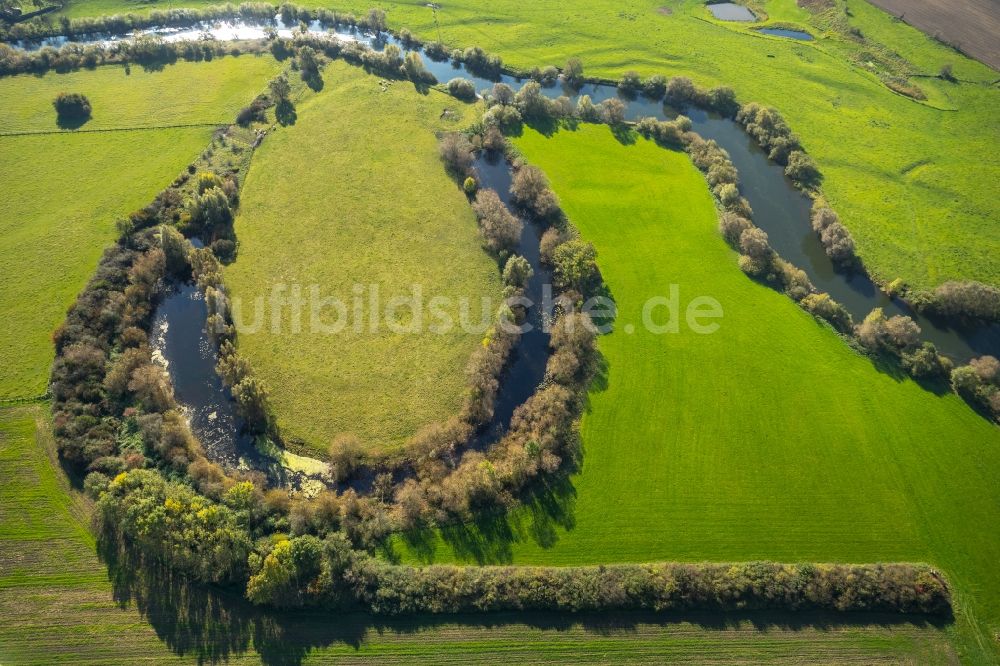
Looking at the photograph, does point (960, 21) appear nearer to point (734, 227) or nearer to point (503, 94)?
point (734, 227)

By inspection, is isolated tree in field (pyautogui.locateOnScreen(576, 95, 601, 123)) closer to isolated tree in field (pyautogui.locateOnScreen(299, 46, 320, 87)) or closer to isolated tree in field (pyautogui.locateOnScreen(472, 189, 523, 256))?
A: isolated tree in field (pyautogui.locateOnScreen(472, 189, 523, 256))

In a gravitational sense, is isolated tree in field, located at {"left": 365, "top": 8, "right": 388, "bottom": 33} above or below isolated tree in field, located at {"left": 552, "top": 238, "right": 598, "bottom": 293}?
above

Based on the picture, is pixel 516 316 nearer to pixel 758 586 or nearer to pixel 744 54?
pixel 758 586

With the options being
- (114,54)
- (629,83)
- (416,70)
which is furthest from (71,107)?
(629,83)

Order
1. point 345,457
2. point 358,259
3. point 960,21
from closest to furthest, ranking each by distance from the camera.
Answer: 1. point 345,457
2. point 358,259
3. point 960,21

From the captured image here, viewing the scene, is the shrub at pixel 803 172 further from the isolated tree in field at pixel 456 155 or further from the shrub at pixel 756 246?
the isolated tree in field at pixel 456 155

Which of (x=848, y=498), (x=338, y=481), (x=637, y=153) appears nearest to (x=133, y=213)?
(x=338, y=481)

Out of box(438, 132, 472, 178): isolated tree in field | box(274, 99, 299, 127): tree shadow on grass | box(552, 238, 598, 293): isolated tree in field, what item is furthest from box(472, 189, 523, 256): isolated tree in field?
box(274, 99, 299, 127): tree shadow on grass
